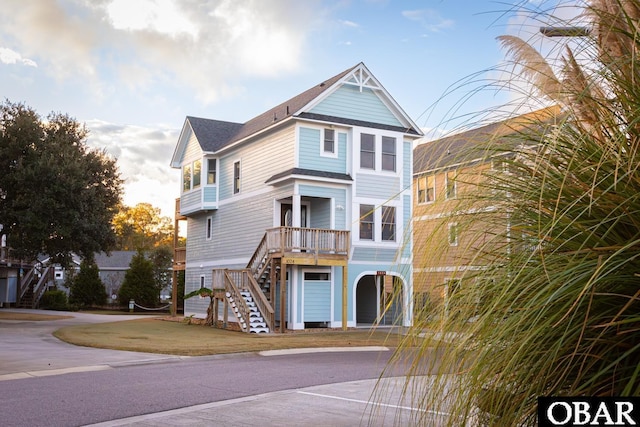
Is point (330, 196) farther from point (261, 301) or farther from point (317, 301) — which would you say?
point (261, 301)

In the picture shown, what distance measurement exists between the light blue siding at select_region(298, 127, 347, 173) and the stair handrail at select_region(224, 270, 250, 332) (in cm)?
509

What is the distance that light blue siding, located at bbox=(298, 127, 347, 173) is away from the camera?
25078 mm

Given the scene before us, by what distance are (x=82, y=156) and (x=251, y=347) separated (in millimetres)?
19335

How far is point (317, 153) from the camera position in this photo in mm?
25344

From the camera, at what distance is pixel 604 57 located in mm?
3408

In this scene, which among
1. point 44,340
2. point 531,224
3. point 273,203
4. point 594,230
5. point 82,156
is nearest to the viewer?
point 594,230

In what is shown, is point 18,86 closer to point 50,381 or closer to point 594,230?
point 50,381

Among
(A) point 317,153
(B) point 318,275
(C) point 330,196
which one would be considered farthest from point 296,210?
(B) point 318,275

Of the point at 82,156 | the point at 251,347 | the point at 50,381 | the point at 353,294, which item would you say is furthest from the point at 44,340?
the point at 82,156

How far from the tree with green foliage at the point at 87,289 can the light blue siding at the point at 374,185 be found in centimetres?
2833

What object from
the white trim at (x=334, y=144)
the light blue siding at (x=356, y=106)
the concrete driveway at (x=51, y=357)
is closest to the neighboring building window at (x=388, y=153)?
the light blue siding at (x=356, y=106)

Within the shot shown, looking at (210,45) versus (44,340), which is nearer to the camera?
(44,340)

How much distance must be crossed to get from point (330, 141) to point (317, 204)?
2.78 meters

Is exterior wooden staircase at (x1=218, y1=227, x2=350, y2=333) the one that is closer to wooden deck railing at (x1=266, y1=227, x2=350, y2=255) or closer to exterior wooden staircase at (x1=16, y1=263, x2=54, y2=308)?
wooden deck railing at (x1=266, y1=227, x2=350, y2=255)
